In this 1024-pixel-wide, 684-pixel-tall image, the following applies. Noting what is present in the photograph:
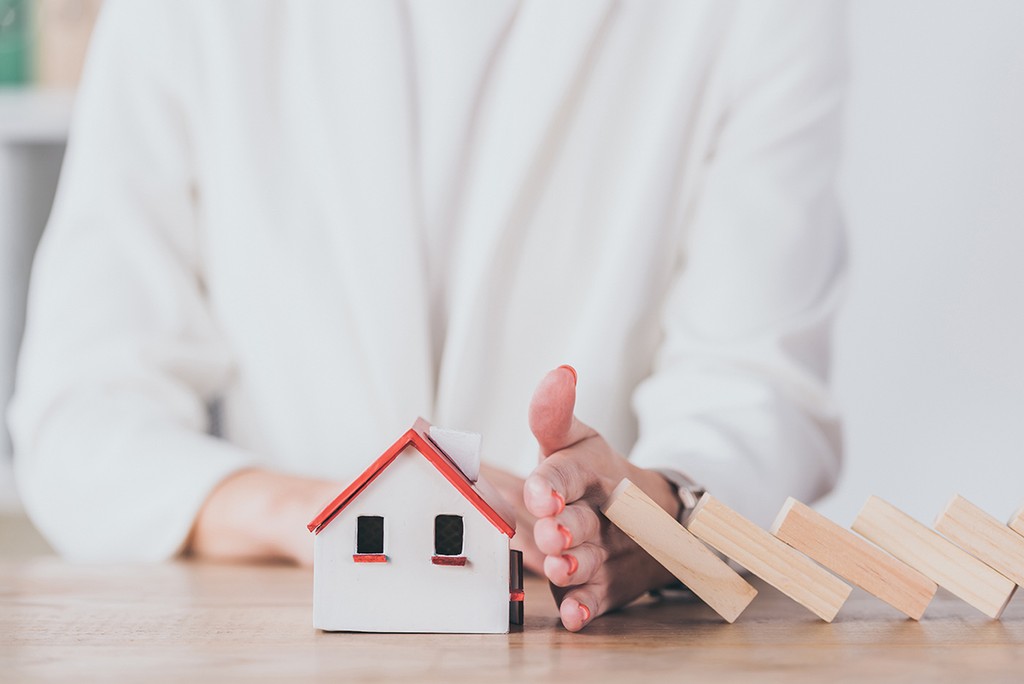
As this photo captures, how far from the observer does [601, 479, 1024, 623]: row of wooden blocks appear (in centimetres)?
51

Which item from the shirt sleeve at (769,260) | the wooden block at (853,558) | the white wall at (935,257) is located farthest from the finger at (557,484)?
the white wall at (935,257)

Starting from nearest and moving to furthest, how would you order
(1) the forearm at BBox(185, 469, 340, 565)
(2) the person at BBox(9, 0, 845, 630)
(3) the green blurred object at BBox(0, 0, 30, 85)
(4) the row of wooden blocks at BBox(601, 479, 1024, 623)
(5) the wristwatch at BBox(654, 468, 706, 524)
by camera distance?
(4) the row of wooden blocks at BBox(601, 479, 1024, 623) → (5) the wristwatch at BBox(654, 468, 706, 524) → (1) the forearm at BBox(185, 469, 340, 565) → (2) the person at BBox(9, 0, 845, 630) → (3) the green blurred object at BBox(0, 0, 30, 85)

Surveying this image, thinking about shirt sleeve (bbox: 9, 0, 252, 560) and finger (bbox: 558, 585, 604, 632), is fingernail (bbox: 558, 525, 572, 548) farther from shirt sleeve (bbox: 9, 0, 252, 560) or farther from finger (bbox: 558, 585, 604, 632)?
shirt sleeve (bbox: 9, 0, 252, 560)

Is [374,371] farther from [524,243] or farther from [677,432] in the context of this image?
[677,432]

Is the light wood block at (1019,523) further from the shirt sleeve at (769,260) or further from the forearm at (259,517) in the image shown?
the forearm at (259,517)

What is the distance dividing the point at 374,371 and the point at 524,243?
0.67 ft

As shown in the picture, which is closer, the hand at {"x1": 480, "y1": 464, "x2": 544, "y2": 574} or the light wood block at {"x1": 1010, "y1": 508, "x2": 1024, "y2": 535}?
the light wood block at {"x1": 1010, "y1": 508, "x2": 1024, "y2": 535}

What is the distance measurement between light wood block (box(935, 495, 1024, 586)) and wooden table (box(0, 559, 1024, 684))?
0.03 m

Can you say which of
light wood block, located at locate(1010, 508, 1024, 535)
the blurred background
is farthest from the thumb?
the blurred background

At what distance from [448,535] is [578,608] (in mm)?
70

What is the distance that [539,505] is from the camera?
18.1 inches

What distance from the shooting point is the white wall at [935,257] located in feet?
4.80

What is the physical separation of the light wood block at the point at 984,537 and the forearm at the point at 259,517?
0.43 metres

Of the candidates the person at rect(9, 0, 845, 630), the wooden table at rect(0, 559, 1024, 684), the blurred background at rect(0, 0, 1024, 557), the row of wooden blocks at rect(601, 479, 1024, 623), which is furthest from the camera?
the blurred background at rect(0, 0, 1024, 557)
